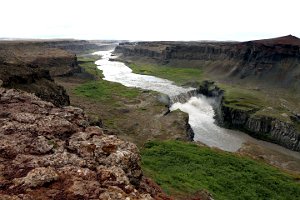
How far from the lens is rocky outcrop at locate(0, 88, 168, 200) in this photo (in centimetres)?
1534

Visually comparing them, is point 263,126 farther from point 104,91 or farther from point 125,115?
point 104,91

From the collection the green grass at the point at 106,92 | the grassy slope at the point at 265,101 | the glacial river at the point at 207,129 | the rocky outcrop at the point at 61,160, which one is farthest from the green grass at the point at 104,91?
the rocky outcrop at the point at 61,160

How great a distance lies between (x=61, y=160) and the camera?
57.7 ft

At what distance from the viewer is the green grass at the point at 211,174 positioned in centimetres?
3259

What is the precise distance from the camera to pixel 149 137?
5719 centimetres

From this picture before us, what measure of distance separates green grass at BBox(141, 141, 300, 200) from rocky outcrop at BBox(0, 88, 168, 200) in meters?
10.1

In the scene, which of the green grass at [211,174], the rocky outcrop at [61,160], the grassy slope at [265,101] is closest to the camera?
the rocky outcrop at [61,160]

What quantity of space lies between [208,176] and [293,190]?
9480 millimetres

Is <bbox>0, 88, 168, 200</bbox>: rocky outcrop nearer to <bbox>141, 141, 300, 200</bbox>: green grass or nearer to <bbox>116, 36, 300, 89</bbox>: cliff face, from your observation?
<bbox>141, 141, 300, 200</bbox>: green grass

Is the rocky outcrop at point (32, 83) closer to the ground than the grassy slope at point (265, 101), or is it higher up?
higher up

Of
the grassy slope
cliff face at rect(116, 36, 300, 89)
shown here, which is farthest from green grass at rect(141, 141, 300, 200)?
cliff face at rect(116, 36, 300, 89)

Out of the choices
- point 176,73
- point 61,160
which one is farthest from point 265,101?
point 61,160

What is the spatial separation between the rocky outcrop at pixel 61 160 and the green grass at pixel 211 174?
33.1ft

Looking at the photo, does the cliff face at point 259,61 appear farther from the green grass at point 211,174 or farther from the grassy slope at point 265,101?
the green grass at point 211,174
